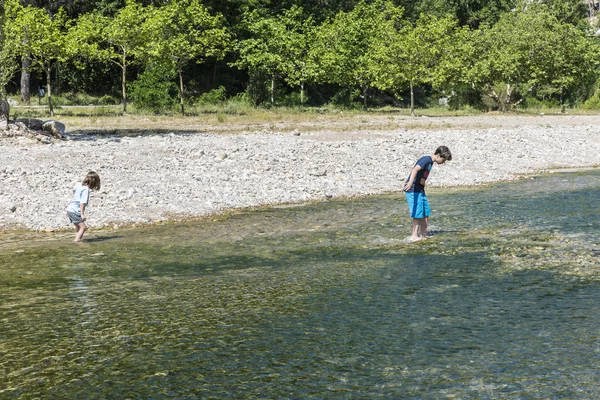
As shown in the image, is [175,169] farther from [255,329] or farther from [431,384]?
[431,384]

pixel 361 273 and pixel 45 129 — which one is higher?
pixel 45 129

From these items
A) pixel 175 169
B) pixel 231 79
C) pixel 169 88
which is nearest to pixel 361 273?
pixel 175 169

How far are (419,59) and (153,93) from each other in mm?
21361

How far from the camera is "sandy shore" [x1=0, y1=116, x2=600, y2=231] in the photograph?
20.5 m

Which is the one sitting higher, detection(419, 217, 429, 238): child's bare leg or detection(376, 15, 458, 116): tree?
detection(376, 15, 458, 116): tree

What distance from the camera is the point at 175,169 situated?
24.8 m

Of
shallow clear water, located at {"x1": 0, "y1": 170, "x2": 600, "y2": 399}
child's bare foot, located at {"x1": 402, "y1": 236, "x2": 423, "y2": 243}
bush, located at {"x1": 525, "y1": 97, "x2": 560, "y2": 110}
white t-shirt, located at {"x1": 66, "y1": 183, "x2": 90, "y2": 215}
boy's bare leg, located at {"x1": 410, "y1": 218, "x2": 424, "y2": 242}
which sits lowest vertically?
shallow clear water, located at {"x1": 0, "y1": 170, "x2": 600, "y2": 399}

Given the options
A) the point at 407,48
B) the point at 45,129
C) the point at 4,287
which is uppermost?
the point at 407,48

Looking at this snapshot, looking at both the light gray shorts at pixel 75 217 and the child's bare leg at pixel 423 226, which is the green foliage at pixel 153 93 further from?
the child's bare leg at pixel 423 226

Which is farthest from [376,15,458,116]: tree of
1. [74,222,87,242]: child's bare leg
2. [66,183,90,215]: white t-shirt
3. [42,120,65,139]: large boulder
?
[74,222,87,242]: child's bare leg

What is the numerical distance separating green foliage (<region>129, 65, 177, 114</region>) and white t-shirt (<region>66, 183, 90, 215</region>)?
113 feet

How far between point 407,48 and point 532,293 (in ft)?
162

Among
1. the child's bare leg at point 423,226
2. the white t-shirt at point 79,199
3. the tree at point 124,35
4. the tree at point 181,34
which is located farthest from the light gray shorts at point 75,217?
the tree at point 124,35

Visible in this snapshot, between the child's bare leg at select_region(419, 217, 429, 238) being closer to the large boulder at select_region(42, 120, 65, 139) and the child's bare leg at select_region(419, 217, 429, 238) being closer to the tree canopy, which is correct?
the large boulder at select_region(42, 120, 65, 139)
